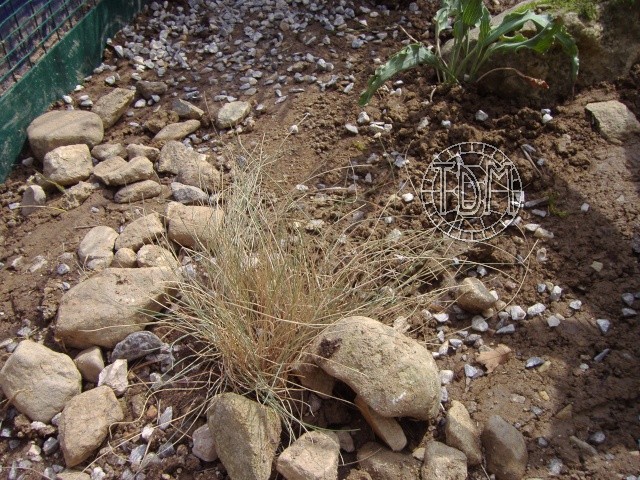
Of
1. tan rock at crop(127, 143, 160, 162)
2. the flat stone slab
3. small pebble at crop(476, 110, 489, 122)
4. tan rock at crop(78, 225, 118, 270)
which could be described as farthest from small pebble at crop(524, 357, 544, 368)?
tan rock at crop(127, 143, 160, 162)

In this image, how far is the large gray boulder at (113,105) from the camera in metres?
3.37

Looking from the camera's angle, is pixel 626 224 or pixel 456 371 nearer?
pixel 456 371

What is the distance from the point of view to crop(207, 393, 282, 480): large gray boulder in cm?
191

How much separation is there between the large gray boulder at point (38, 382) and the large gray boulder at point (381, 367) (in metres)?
0.86

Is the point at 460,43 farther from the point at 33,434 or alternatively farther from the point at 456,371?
the point at 33,434

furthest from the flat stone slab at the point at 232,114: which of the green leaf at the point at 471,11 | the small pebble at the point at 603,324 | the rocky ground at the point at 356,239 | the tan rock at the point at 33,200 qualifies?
the small pebble at the point at 603,324

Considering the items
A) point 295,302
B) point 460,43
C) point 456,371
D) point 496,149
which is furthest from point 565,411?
point 460,43

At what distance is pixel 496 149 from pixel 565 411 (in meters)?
1.16

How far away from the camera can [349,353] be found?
6.54 ft

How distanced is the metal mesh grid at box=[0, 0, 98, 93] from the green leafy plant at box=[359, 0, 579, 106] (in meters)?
1.72

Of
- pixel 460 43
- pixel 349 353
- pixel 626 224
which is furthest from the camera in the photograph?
pixel 460 43

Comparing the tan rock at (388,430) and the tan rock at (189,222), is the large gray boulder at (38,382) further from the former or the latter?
the tan rock at (388,430)

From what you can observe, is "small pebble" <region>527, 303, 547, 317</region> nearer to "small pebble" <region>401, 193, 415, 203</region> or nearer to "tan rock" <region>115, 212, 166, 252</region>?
"small pebble" <region>401, 193, 415, 203</region>

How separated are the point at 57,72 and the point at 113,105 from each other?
1.31ft
